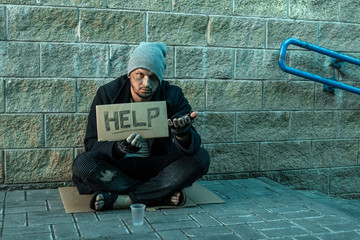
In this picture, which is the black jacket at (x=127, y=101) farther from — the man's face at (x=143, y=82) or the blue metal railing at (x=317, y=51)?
the blue metal railing at (x=317, y=51)

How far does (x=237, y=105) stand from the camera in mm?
4340

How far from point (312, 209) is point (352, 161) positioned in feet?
5.37

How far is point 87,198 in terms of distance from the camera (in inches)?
139

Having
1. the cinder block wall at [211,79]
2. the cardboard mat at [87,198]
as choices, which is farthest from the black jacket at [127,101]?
the cinder block wall at [211,79]

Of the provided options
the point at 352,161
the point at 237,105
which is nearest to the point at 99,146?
the point at 237,105

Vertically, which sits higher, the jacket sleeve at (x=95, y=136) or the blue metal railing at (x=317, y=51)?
the blue metal railing at (x=317, y=51)

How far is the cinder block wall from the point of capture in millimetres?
3795

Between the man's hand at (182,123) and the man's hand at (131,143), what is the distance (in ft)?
0.76

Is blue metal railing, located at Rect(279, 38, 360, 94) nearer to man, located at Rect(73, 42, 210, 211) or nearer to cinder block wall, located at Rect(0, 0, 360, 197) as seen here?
cinder block wall, located at Rect(0, 0, 360, 197)

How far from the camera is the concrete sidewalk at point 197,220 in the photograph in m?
2.71

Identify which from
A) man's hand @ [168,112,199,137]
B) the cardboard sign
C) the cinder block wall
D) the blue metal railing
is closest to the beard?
the cardboard sign

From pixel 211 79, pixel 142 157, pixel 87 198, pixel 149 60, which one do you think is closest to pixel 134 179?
pixel 142 157

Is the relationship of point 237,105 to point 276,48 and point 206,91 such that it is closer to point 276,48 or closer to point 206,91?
point 206,91

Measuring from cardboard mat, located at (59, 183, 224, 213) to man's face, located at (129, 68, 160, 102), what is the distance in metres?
0.84
